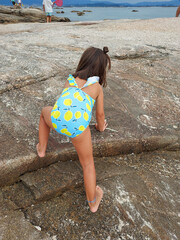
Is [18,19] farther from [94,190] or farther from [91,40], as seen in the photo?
[94,190]

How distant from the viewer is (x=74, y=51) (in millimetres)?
4629

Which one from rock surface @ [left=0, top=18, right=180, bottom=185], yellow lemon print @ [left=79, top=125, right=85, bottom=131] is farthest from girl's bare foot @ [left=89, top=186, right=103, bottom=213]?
yellow lemon print @ [left=79, top=125, right=85, bottom=131]

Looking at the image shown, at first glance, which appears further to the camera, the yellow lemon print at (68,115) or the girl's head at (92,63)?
the girl's head at (92,63)

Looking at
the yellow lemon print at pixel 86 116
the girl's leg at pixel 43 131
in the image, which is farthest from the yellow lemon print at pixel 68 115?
the girl's leg at pixel 43 131

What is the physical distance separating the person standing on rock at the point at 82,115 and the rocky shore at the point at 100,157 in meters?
0.23

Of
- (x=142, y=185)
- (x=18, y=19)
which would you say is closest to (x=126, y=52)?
(x=142, y=185)

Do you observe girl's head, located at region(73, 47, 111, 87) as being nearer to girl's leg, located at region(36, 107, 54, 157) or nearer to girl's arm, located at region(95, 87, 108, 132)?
girl's arm, located at region(95, 87, 108, 132)

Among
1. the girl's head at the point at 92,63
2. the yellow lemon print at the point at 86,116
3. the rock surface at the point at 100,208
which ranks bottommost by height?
the rock surface at the point at 100,208

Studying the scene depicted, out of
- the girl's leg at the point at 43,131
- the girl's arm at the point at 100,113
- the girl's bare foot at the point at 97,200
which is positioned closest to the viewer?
the girl's bare foot at the point at 97,200

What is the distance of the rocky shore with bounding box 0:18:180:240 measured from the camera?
2008 millimetres

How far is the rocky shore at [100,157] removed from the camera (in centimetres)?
201

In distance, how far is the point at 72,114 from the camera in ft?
6.58

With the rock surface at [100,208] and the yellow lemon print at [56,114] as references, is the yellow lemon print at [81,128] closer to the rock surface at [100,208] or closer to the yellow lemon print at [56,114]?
the yellow lemon print at [56,114]

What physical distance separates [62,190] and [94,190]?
1.34ft
